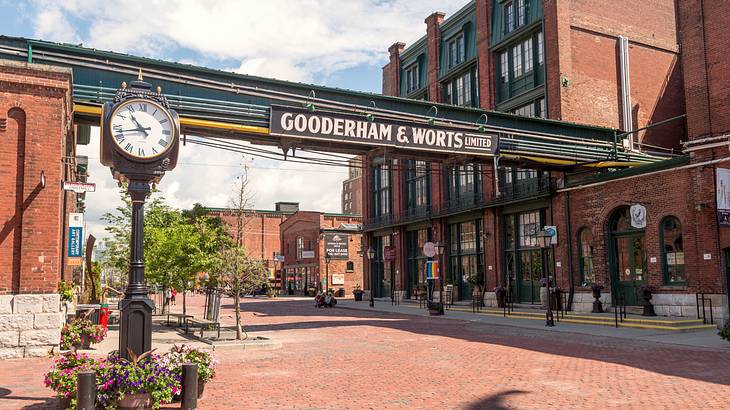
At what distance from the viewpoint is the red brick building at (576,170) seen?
2144 centimetres

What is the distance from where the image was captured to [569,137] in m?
24.7

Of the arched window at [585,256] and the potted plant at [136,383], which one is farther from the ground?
the arched window at [585,256]

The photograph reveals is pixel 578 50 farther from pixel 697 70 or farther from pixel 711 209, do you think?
pixel 711 209

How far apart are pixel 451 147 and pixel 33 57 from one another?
12.0 metres

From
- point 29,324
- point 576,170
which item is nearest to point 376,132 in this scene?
point 29,324

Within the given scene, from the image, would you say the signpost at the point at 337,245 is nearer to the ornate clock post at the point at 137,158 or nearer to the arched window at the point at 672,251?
the arched window at the point at 672,251

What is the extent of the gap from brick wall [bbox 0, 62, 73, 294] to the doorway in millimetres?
20131

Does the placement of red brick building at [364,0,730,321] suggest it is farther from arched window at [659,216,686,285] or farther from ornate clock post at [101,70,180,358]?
ornate clock post at [101,70,180,358]

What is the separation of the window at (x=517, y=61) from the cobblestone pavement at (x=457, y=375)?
18603 mm

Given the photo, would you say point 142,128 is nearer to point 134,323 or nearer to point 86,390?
point 134,323

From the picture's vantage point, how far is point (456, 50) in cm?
3866

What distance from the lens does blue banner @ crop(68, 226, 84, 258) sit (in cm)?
1775

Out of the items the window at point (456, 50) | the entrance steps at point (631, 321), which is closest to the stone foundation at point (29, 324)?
the entrance steps at point (631, 321)

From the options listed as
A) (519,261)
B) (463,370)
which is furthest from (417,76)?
(463,370)
